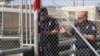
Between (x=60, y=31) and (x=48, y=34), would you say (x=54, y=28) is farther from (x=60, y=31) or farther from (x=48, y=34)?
(x=60, y=31)

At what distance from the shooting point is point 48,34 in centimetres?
640

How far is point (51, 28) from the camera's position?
6.47 metres

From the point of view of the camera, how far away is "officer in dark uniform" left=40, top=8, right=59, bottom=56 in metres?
6.26

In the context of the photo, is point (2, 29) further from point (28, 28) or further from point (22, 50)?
point (22, 50)

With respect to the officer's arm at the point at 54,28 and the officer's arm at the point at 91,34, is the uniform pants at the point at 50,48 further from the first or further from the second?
the officer's arm at the point at 91,34

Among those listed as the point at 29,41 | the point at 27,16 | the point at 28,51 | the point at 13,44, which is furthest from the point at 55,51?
the point at 13,44

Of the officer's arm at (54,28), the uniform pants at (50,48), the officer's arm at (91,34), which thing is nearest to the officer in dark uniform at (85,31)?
the officer's arm at (91,34)

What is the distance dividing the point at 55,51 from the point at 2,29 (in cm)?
594

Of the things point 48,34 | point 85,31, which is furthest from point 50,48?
point 85,31

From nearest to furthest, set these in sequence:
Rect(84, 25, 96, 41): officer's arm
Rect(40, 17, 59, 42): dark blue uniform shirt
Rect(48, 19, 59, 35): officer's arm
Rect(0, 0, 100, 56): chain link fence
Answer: Rect(84, 25, 96, 41): officer's arm → Rect(0, 0, 100, 56): chain link fence → Rect(40, 17, 59, 42): dark blue uniform shirt → Rect(48, 19, 59, 35): officer's arm

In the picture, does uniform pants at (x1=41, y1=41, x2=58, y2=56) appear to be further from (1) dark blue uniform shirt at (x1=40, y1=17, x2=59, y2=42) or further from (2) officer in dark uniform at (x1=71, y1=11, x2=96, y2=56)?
(2) officer in dark uniform at (x1=71, y1=11, x2=96, y2=56)

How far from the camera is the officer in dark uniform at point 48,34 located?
626 cm

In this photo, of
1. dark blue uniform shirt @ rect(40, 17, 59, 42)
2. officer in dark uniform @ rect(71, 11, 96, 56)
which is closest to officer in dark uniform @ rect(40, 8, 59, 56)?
dark blue uniform shirt @ rect(40, 17, 59, 42)

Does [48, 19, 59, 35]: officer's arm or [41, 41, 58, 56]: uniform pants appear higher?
[48, 19, 59, 35]: officer's arm
